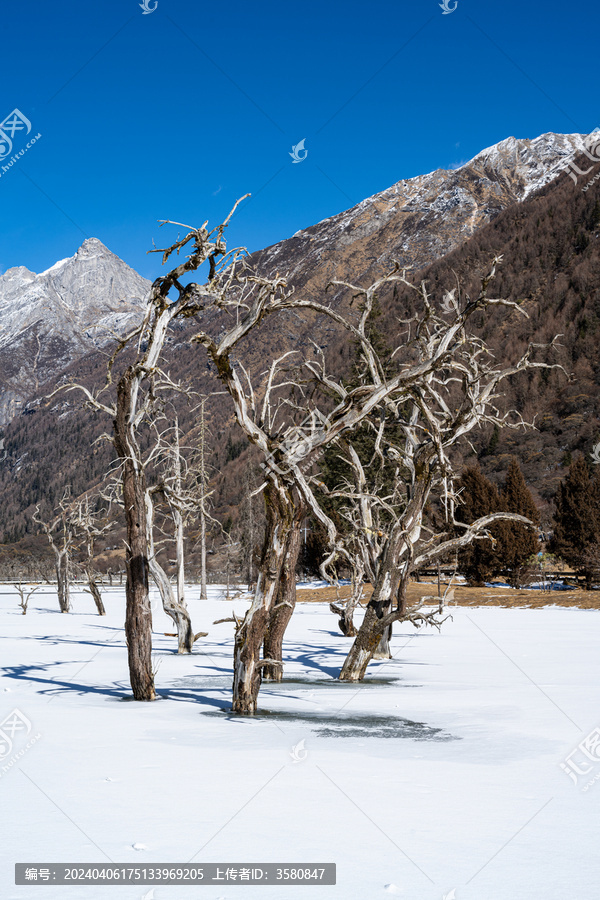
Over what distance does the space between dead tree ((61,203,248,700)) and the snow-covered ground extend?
82 centimetres

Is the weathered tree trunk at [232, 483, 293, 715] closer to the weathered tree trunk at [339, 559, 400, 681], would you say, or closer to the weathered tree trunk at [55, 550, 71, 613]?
the weathered tree trunk at [339, 559, 400, 681]

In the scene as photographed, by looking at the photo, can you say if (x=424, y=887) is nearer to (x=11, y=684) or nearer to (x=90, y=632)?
(x=11, y=684)

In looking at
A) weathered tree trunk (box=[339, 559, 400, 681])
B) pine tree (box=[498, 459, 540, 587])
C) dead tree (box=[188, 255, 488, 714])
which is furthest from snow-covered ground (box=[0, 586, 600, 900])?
pine tree (box=[498, 459, 540, 587])

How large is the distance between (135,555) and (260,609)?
1825 millimetres

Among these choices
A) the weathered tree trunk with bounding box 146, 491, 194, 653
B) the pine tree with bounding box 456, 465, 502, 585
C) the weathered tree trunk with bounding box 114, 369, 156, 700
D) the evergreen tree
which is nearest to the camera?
the weathered tree trunk with bounding box 114, 369, 156, 700

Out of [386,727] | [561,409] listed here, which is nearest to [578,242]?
[561,409]

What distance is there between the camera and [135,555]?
29.3 feet

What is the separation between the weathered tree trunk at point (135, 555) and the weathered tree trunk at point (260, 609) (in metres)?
1.28

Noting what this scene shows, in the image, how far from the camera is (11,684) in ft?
33.5

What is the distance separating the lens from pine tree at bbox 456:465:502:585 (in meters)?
37.7

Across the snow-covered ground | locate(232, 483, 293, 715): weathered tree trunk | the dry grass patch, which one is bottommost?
the dry grass patch

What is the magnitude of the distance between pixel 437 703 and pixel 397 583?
112 inches

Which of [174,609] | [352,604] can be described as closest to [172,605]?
[174,609]

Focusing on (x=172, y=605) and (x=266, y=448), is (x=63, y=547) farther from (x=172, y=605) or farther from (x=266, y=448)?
(x=266, y=448)
